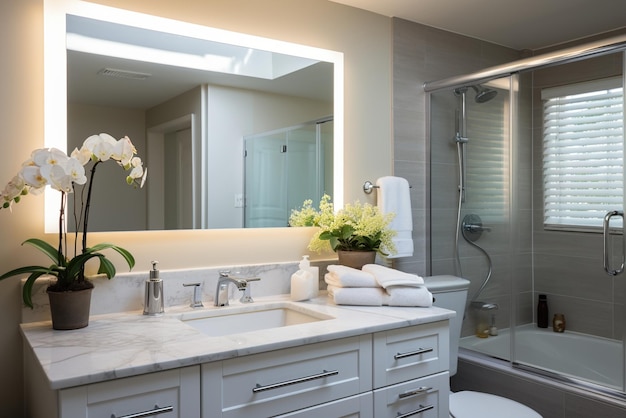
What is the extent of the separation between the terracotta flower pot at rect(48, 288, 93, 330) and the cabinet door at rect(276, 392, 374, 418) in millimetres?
699

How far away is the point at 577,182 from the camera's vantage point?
292 cm

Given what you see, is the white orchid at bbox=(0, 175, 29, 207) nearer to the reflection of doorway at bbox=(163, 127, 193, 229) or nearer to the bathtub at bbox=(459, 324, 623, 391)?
the reflection of doorway at bbox=(163, 127, 193, 229)

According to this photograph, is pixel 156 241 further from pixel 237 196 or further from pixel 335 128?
pixel 335 128

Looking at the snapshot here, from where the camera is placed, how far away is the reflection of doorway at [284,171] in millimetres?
2238

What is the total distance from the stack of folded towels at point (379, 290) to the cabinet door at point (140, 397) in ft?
2.59

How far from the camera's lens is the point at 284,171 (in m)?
2.34

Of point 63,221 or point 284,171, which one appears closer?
point 63,221

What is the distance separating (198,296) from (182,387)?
2.16 ft

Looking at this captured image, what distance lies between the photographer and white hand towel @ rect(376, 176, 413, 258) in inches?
100.0

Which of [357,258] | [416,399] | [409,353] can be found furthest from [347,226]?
[416,399]

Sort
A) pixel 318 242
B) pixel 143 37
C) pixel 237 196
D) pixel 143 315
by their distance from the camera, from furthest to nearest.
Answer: pixel 318 242
pixel 237 196
pixel 143 37
pixel 143 315

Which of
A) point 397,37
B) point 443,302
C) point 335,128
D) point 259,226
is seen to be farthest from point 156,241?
point 397,37

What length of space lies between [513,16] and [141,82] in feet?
6.36

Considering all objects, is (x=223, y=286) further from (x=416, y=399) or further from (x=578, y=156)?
(x=578, y=156)
